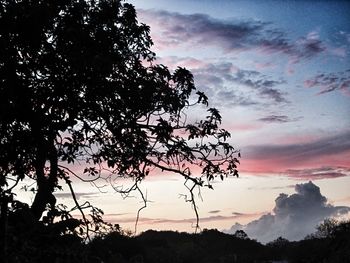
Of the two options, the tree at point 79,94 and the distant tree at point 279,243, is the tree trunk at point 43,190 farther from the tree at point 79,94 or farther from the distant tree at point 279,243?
the distant tree at point 279,243

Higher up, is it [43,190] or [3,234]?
[43,190]

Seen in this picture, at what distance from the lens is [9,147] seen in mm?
10578

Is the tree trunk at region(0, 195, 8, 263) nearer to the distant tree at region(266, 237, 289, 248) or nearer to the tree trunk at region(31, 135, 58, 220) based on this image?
the tree trunk at region(31, 135, 58, 220)

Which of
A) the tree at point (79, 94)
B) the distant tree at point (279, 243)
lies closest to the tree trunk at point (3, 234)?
the tree at point (79, 94)

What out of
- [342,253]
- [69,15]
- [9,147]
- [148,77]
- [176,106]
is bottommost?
[342,253]

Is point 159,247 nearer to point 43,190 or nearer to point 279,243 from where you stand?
point 279,243

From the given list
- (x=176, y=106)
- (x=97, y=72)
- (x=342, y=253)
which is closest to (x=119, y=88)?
(x=97, y=72)

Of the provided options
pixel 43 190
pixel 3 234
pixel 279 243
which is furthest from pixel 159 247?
pixel 3 234

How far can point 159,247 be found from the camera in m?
71.5

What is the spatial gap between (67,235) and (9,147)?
8.68 feet

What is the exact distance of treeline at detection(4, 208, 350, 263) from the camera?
10858 mm

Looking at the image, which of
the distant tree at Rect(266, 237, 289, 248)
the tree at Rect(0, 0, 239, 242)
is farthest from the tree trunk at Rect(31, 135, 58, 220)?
the distant tree at Rect(266, 237, 289, 248)

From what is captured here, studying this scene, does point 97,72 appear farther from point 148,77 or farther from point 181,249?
point 181,249

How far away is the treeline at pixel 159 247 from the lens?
1086 centimetres
